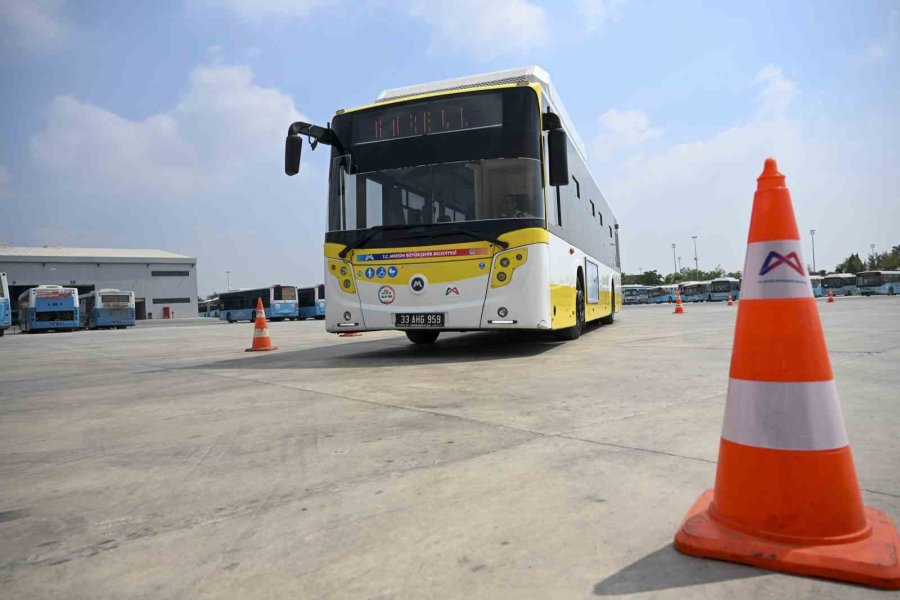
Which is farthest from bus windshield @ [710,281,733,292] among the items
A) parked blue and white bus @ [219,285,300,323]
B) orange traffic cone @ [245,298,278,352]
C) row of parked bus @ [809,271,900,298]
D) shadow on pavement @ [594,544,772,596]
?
shadow on pavement @ [594,544,772,596]

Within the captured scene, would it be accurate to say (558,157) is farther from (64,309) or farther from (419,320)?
(64,309)

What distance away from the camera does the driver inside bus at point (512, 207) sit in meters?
7.79

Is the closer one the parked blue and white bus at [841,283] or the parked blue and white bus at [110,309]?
the parked blue and white bus at [110,309]

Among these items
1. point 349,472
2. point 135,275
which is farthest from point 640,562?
point 135,275

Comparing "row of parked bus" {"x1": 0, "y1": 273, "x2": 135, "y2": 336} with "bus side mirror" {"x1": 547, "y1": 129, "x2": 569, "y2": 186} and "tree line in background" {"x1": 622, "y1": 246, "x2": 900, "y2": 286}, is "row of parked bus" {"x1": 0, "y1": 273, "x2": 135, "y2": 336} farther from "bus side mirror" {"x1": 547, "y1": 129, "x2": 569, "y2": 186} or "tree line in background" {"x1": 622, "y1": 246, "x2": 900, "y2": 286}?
"tree line in background" {"x1": 622, "y1": 246, "x2": 900, "y2": 286}

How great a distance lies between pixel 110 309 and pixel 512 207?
135 feet

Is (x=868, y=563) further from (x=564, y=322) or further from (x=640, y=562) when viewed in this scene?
(x=564, y=322)


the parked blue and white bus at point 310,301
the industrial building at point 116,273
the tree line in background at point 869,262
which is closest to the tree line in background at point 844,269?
the tree line in background at point 869,262

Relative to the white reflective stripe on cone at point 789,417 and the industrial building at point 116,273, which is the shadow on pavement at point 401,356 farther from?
the industrial building at point 116,273

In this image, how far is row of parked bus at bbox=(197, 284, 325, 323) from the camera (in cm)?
4553

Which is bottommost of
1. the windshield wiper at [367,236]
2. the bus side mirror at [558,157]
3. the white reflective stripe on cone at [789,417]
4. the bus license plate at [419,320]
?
the white reflective stripe on cone at [789,417]

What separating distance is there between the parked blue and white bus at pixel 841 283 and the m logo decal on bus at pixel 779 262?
68180 mm

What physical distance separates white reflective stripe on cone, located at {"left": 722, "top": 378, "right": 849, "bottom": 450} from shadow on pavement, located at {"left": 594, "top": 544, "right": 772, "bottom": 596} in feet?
1.32

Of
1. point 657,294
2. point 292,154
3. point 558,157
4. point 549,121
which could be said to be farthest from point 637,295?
point 292,154
